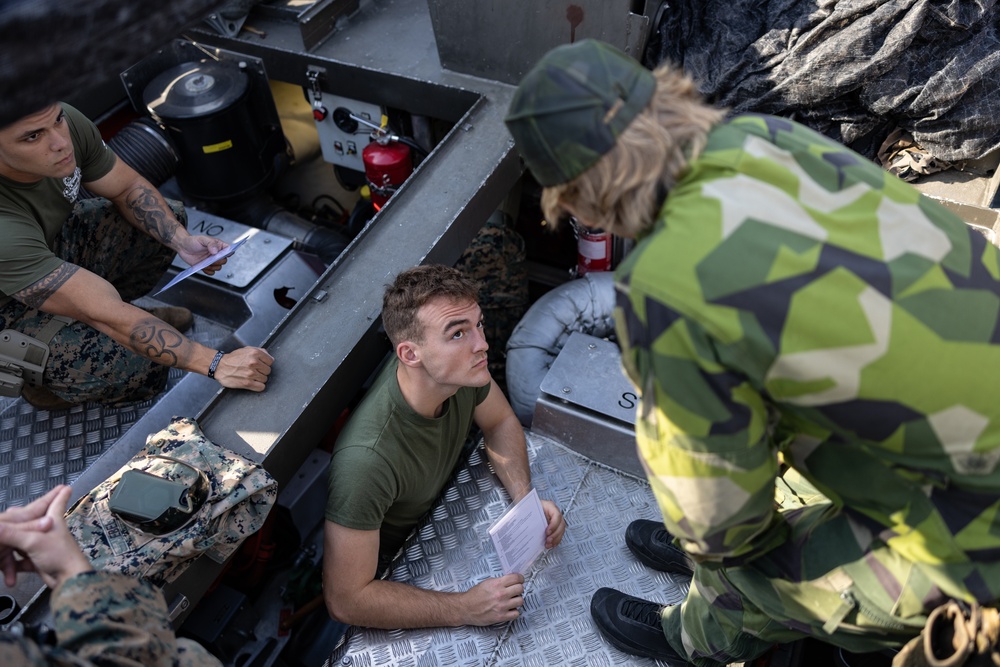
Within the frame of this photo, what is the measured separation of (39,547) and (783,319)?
1.61 m

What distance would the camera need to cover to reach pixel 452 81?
362 centimetres

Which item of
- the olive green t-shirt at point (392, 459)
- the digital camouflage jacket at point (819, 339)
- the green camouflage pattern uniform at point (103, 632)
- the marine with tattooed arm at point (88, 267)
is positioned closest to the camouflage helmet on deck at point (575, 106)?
the digital camouflage jacket at point (819, 339)

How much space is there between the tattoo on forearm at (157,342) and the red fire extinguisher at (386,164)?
1.53m

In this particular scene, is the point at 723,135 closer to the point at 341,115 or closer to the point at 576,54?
the point at 576,54

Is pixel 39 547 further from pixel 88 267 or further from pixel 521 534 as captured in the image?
pixel 88 267

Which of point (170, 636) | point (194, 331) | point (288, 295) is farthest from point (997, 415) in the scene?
point (194, 331)

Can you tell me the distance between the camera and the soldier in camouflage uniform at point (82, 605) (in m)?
1.51

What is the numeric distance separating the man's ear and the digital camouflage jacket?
100 centimetres

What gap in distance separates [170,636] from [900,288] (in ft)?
5.50

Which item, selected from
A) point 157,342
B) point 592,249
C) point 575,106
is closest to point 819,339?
point 575,106

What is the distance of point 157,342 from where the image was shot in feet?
8.61

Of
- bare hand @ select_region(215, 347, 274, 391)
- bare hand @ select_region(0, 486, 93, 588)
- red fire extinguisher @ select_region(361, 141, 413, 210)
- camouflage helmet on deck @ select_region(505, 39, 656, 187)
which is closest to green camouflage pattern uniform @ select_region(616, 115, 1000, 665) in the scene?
camouflage helmet on deck @ select_region(505, 39, 656, 187)

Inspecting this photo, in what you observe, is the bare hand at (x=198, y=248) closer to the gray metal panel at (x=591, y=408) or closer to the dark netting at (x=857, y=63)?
the gray metal panel at (x=591, y=408)

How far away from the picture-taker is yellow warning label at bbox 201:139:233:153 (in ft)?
12.7
